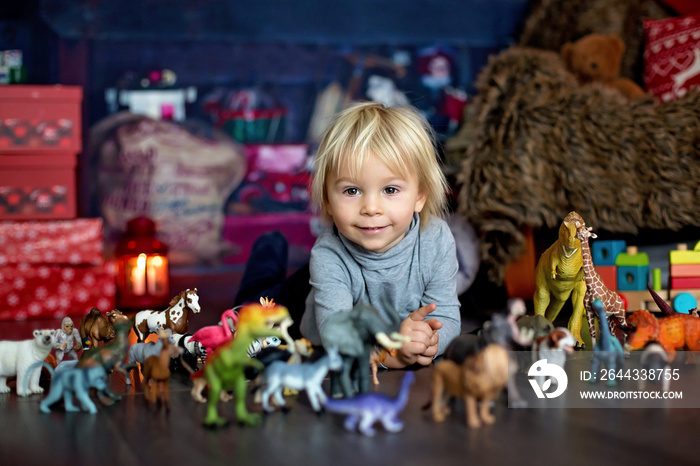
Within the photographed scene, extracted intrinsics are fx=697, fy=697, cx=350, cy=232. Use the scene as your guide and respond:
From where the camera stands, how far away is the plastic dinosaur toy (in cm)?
75

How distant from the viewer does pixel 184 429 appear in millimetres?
763

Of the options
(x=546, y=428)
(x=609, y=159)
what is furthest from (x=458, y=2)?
(x=546, y=428)

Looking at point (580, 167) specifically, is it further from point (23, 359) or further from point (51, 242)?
point (51, 242)

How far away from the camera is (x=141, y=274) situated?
198 centimetres

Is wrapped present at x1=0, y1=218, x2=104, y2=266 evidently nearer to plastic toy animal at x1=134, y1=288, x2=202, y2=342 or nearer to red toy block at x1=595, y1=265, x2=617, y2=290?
plastic toy animal at x1=134, y1=288, x2=202, y2=342

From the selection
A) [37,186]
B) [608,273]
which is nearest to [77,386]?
[608,273]

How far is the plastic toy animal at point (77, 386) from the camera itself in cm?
81

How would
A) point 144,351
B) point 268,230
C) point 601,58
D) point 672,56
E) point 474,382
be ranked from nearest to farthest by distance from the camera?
1. point 474,382
2. point 144,351
3. point 672,56
4. point 601,58
5. point 268,230

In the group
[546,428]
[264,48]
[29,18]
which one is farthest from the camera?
[264,48]

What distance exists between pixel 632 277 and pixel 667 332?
63 centimetres

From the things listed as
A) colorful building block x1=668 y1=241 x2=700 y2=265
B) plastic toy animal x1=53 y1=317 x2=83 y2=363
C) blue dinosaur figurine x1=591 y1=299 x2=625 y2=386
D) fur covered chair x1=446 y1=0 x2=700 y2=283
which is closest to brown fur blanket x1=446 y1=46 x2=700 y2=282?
fur covered chair x1=446 y1=0 x2=700 y2=283

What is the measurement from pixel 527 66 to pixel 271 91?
98 cm

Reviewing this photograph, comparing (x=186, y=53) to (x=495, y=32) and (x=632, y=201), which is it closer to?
(x=495, y=32)

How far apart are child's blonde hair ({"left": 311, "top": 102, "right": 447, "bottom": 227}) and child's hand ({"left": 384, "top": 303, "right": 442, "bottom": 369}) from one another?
0.69 feet
